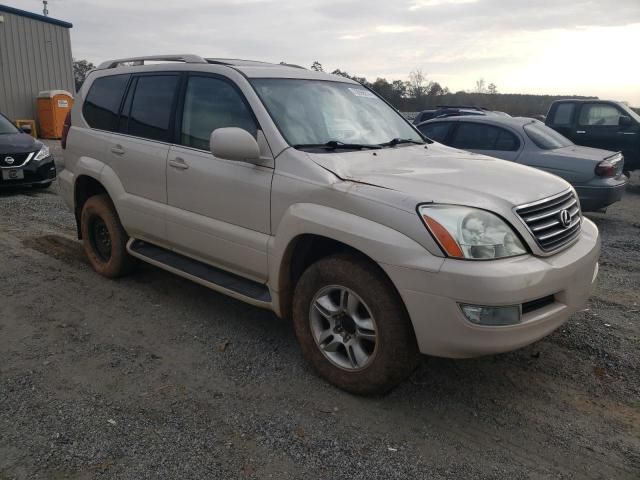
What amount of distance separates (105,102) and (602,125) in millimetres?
10162

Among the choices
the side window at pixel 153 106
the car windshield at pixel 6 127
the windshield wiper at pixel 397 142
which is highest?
the side window at pixel 153 106

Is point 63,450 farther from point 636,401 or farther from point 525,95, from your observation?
point 525,95

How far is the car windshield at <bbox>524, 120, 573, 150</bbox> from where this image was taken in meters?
7.96

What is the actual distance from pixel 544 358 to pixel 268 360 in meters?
1.89

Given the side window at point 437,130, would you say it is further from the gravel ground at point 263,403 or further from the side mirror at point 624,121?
the side mirror at point 624,121

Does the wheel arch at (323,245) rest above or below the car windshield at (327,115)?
below

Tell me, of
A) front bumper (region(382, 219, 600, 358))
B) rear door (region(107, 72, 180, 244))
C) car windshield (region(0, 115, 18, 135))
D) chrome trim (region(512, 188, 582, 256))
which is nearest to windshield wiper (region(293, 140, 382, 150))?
front bumper (region(382, 219, 600, 358))

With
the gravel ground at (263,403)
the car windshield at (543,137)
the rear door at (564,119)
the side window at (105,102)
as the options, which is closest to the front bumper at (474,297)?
the gravel ground at (263,403)

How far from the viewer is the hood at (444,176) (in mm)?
2910

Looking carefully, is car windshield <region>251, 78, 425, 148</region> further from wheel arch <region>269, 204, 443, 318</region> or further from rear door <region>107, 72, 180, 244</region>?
rear door <region>107, 72, 180, 244</region>

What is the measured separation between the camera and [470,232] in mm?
2734

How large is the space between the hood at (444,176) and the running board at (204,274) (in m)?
1.00

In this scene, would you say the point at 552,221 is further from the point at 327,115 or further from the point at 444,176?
the point at 327,115

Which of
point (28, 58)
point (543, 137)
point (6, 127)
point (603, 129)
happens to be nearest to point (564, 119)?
point (603, 129)
